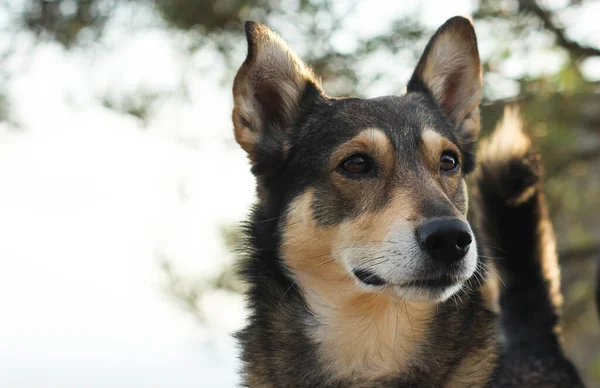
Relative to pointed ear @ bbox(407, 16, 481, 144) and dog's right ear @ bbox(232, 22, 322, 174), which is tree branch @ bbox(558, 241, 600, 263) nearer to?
pointed ear @ bbox(407, 16, 481, 144)

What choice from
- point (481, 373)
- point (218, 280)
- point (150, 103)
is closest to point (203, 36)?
point (150, 103)

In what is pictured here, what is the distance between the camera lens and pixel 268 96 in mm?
3947

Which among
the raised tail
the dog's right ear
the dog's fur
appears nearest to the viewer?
the dog's fur

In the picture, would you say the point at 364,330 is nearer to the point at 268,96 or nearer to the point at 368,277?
the point at 368,277

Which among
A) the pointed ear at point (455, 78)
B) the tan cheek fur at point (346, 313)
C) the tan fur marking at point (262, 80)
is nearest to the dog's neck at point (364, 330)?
the tan cheek fur at point (346, 313)

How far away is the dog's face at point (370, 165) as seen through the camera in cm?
316

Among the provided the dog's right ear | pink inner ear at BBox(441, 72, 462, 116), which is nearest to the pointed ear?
pink inner ear at BBox(441, 72, 462, 116)

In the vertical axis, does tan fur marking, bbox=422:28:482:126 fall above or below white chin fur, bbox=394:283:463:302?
above

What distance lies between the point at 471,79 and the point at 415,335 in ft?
5.00

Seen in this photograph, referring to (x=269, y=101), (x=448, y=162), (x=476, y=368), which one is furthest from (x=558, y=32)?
(x=476, y=368)

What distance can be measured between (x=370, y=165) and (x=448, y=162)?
0.44m

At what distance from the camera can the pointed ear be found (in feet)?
13.3

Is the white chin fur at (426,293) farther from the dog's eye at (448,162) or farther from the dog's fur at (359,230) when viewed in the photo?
the dog's eye at (448,162)

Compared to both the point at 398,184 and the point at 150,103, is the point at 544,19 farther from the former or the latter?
the point at 398,184
